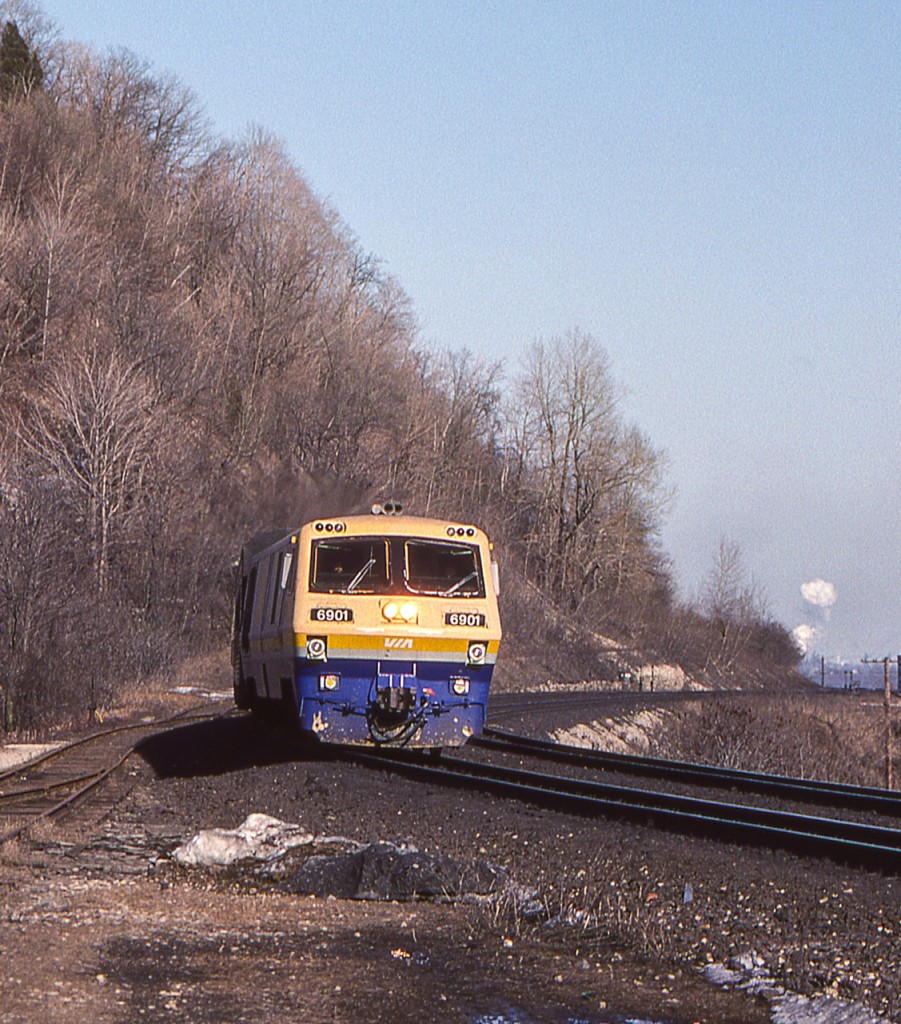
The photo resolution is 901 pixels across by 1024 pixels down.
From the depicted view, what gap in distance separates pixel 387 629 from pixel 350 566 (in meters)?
0.92

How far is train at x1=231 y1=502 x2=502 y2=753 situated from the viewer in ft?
53.1

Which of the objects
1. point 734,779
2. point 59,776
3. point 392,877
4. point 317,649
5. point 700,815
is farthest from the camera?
point 734,779

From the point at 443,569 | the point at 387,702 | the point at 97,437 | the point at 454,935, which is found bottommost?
the point at 454,935

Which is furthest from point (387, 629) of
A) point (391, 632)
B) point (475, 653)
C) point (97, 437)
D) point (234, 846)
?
point (97, 437)

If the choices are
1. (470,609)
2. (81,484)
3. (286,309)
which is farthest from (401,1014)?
(286,309)

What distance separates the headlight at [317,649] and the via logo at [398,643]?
0.72 meters

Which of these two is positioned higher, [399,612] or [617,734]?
[399,612]

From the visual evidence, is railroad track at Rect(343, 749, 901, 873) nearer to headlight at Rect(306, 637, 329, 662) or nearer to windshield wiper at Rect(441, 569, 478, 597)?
headlight at Rect(306, 637, 329, 662)

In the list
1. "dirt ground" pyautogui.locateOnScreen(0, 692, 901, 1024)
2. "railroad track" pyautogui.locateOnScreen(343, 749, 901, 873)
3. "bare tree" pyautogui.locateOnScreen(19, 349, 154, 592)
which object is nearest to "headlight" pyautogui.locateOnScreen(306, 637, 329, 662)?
"railroad track" pyautogui.locateOnScreen(343, 749, 901, 873)

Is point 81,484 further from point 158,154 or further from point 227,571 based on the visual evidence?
point 158,154

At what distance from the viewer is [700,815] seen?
45.2 feet

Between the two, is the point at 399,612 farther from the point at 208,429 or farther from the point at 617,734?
the point at 208,429

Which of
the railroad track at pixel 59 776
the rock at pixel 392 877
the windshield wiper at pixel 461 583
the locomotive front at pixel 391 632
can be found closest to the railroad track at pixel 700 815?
the locomotive front at pixel 391 632

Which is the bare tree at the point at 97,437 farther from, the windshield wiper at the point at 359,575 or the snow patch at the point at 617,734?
the windshield wiper at the point at 359,575
